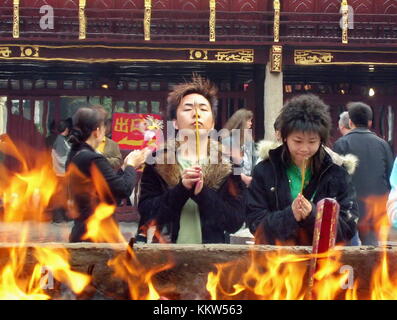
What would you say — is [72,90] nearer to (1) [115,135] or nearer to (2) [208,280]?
(1) [115,135]

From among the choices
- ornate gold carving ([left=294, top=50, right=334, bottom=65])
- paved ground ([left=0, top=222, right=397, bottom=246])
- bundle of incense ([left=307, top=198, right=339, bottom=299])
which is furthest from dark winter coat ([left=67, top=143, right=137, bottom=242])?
ornate gold carving ([left=294, top=50, right=334, bottom=65])

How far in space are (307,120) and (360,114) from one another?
2930 mm

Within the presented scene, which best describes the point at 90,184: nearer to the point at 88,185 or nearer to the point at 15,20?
the point at 88,185

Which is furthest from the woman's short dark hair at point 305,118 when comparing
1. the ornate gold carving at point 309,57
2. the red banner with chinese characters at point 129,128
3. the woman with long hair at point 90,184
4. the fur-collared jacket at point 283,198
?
the red banner with chinese characters at point 129,128

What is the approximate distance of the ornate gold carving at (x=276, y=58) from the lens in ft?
35.2

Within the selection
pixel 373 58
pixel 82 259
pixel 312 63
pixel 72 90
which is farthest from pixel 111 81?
pixel 82 259

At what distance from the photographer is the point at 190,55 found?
425 inches

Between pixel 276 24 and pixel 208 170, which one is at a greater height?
pixel 276 24

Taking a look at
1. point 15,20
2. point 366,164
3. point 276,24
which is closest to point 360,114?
point 366,164

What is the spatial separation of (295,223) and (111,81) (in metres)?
9.08

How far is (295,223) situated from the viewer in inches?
123

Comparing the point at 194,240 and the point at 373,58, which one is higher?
the point at 373,58

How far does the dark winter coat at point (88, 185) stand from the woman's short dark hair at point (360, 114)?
8.84ft
